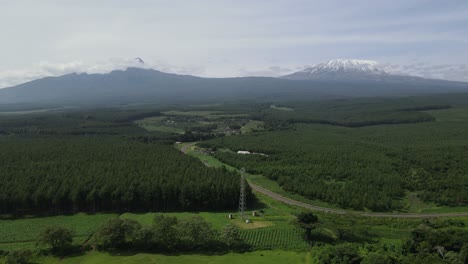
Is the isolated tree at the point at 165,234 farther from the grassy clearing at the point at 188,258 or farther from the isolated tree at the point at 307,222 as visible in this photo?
the isolated tree at the point at 307,222

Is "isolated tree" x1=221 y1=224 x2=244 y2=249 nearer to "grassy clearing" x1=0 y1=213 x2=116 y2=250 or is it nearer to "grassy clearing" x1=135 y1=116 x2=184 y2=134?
"grassy clearing" x1=0 y1=213 x2=116 y2=250

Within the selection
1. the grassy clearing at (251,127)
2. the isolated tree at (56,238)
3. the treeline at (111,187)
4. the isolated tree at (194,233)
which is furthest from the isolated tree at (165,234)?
the grassy clearing at (251,127)

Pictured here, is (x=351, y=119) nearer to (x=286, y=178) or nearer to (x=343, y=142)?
(x=343, y=142)

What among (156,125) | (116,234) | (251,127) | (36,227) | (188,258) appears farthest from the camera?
(156,125)

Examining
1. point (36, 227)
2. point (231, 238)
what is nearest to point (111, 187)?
point (36, 227)

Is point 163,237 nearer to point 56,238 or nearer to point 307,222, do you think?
point 56,238

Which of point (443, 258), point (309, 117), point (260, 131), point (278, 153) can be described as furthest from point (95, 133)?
point (443, 258)

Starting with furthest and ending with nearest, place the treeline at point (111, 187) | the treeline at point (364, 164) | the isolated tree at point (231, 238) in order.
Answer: the treeline at point (364, 164)
the treeline at point (111, 187)
the isolated tree at point (231, 238)

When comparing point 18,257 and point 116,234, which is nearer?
point 18,257
